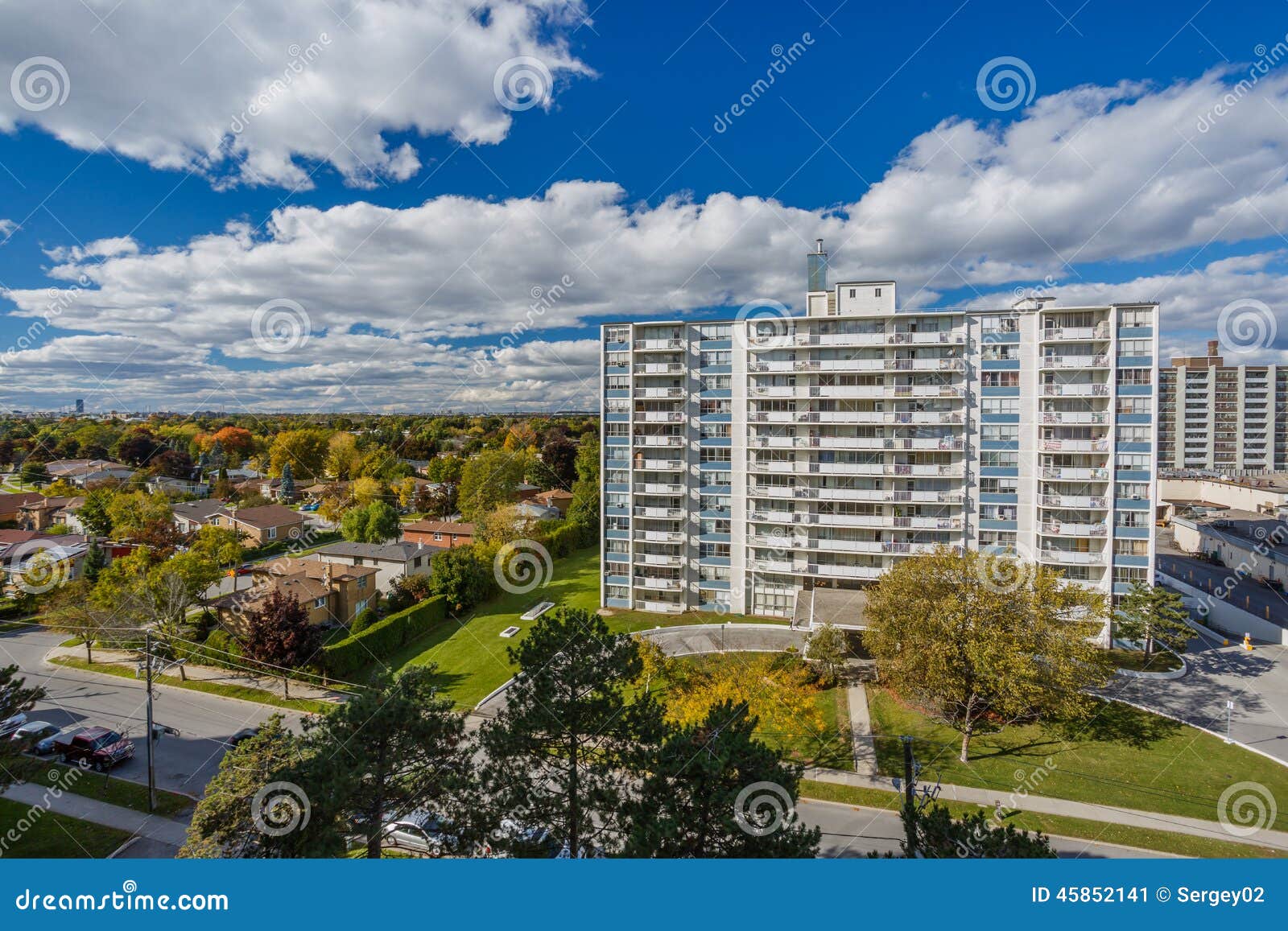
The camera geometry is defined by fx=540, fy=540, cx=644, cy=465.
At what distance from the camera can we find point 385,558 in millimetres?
26000

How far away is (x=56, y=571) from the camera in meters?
25.8

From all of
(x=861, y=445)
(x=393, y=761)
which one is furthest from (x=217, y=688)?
(x=861, y=445)

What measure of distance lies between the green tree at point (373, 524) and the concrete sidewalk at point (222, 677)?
12.1 meters

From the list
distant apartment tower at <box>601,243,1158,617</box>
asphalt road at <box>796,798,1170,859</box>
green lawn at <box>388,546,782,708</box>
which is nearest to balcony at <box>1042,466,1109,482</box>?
distant apartment tower at <box>601,243,1158,617</box>

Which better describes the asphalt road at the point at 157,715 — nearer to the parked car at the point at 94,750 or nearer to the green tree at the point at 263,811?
the parked car at the point at 94,750

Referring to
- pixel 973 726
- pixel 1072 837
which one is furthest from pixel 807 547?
pixel 1072 837

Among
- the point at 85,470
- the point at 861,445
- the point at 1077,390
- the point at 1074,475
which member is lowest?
the point at 85,470

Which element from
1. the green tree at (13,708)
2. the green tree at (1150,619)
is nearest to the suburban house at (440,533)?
the green tree at (13,708)

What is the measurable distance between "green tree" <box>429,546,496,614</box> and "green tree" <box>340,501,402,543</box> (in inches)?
373

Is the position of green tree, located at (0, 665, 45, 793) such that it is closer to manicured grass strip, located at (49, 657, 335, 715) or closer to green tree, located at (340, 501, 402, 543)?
manicured grass strip, located at (49, 657, 335, 715)

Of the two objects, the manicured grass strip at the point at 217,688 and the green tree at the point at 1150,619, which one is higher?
the green tree at the point at 1150,619

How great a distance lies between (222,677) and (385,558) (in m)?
7.54

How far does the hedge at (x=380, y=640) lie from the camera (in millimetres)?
19734

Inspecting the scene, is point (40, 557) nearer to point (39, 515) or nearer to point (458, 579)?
point (39, 515)
